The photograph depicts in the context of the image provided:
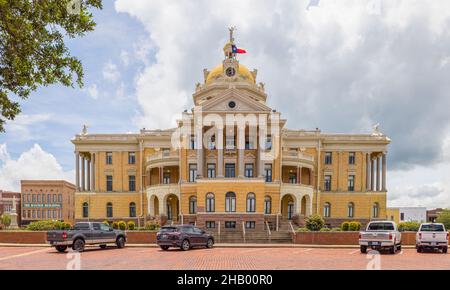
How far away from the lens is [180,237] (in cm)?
2439

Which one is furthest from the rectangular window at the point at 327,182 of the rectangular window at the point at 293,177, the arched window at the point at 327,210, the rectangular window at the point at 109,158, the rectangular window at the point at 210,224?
the rectangular window at the point at 109,158

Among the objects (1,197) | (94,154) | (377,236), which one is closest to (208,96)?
(94,154)

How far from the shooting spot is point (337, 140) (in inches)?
2234

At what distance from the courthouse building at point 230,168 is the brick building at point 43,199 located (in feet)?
119

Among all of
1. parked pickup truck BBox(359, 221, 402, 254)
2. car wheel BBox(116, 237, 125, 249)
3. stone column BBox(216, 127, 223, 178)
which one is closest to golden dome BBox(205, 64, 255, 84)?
stone column BBox(216, 127, 223, 178)

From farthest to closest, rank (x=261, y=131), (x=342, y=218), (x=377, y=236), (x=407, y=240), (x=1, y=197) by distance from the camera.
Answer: (x=1, y=197)
(x=342, y=218)
(x=261, y=131)
(x=407, y=240)
(x=377, y=236)

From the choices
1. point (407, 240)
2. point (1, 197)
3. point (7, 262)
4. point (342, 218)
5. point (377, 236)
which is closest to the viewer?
point (7, 262)

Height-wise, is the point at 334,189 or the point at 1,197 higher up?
the point at 334,189

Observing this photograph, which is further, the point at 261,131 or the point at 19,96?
the point at 261,131

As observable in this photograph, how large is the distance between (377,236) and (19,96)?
19204 mm

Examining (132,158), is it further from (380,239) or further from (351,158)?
(380,239)

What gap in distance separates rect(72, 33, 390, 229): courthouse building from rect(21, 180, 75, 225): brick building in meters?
36.2

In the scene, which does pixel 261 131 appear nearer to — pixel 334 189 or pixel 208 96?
pixel 208 96

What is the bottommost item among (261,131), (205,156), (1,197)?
(1,197)
